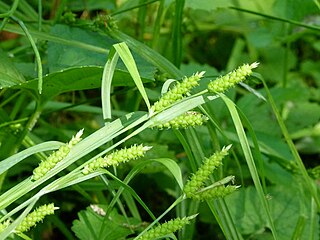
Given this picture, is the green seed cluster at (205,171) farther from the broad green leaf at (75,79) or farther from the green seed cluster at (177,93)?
the broad green leaf at (75,79)

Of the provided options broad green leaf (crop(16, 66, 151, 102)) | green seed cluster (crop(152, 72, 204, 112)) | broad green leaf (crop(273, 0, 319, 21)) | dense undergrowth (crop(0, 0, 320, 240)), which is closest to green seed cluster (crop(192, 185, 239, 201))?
dense undergrowth (crop(0, 0, 320, 240))

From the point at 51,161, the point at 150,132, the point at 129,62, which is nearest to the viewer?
the point at 51,161

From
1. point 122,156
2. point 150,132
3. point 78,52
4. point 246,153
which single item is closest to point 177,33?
point 78,52

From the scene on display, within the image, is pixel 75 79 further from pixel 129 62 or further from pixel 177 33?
pixel 177 33

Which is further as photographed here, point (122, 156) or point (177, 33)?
point (177, 33)

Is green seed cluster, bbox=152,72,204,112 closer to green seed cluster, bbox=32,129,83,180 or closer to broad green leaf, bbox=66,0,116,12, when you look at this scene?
green seed cluster, bbox=32,129,83,180

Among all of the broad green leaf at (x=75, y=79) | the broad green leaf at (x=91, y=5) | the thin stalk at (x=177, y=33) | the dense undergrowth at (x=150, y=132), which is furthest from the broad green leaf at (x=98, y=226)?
the broad green leaf at (x=91, y=5)

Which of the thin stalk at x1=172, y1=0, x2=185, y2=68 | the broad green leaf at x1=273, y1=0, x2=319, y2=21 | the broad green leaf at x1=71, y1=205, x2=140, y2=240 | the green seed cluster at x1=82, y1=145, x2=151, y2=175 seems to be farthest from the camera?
the broad green leaf at x1=273, y1=0, x2=319, y2=21

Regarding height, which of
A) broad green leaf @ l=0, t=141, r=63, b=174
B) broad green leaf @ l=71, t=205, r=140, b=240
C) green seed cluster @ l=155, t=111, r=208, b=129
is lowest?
broad green leaf @ l=71, t=205, r=140, b=240

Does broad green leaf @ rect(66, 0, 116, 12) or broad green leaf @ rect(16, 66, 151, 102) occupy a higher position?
broad green leaf @ rect(66, 0, 116, 12)

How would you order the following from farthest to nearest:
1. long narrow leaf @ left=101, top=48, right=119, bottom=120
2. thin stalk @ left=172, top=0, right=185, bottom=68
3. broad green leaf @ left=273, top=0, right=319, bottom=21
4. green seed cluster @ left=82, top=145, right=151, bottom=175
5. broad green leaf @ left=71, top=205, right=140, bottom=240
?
broad green leaf @ left=273, top=0, right=319, bottom=21 → thin stalk @ left=172, top=0, right=185, bottom=68 → broad green leaf @ left=71, top=205, right=140, bottom=240 → long narrow leaf @ left=101, top=48, right=119, bottom=120 → green seed cluster @ left=82, top=145, right=151, bottom=175
